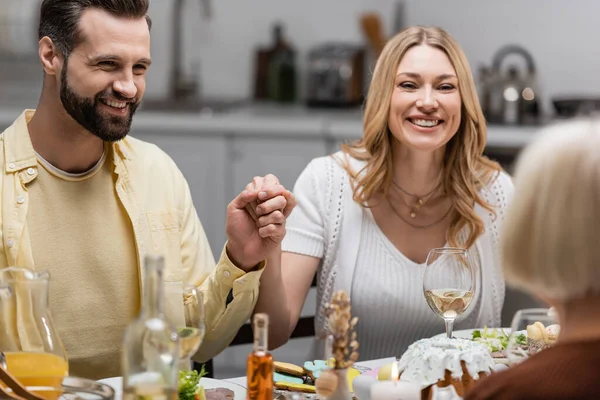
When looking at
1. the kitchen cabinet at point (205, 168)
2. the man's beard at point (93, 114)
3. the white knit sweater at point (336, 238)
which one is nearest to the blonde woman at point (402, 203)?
the white knit sweater at point (336, 238)

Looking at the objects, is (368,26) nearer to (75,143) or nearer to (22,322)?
(75,143)

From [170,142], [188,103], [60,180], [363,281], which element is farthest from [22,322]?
[188,103]

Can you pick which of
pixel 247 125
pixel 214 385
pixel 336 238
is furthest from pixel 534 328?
pixel 247 125

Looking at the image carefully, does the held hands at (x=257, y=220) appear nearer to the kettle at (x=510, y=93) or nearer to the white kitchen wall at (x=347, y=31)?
the kettle at (x=510, y=93)

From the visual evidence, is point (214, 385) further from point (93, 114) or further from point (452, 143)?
point (452, 143)

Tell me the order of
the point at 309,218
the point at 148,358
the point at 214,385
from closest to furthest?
the point at 148,358
the point at 214,385
the point at 309,218

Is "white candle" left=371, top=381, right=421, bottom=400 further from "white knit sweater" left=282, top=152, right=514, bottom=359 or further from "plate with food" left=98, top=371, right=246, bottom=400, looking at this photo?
"white knit sweater" left=282, top=152, right=514, bottom=359

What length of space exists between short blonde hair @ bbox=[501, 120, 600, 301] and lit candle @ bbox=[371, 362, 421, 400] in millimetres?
279

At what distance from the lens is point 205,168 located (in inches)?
168

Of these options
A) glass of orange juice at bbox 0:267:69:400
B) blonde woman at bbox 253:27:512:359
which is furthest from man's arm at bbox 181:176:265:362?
glass of orange juice at bbox 0:267:69:400

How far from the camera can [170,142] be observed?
4.22m

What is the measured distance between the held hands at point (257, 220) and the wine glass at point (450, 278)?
34 centimetres

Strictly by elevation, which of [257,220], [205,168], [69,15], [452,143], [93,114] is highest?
[69,15]

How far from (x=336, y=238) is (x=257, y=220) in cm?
52
